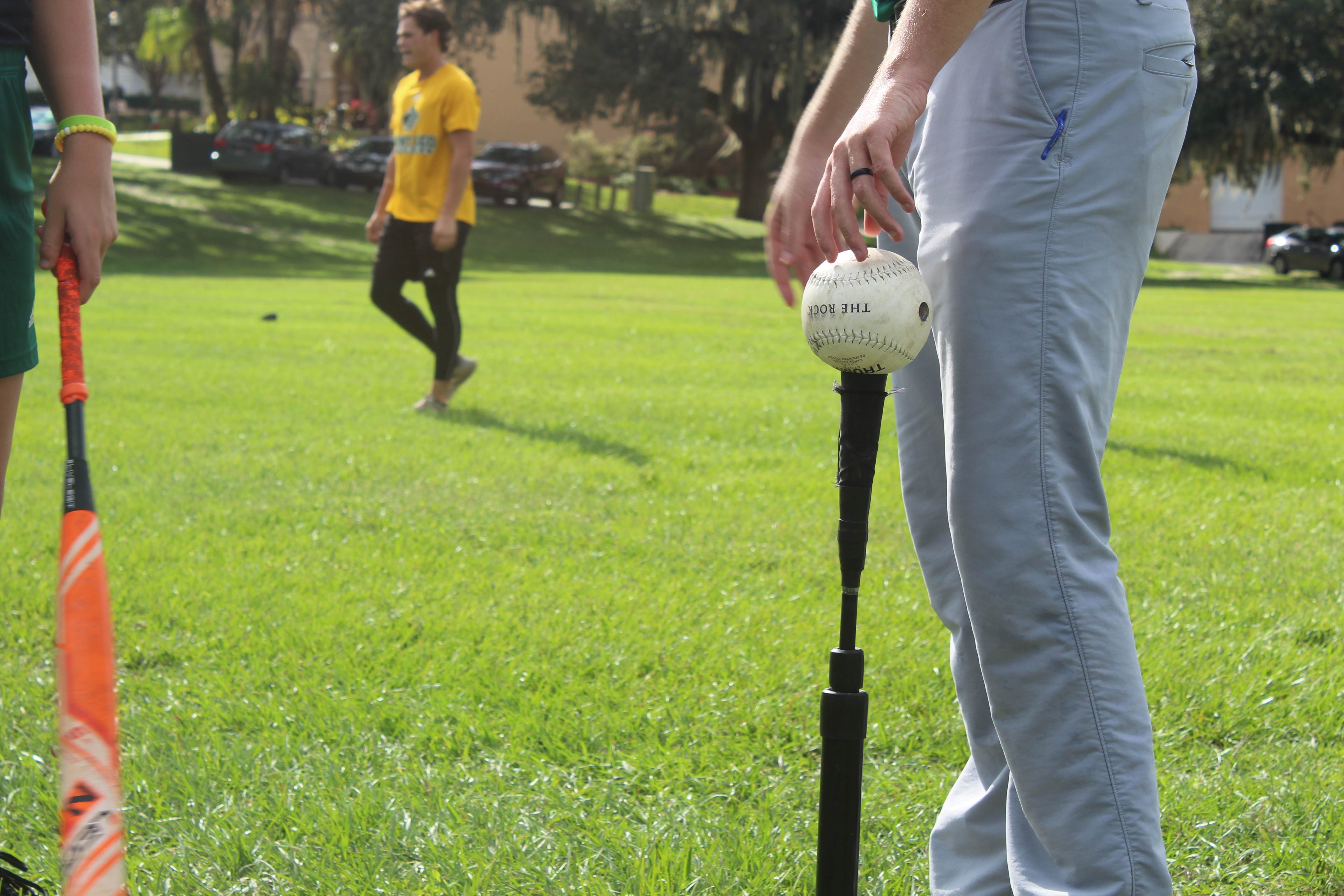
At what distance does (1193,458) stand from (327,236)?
81.2ft

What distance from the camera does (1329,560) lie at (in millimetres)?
4051

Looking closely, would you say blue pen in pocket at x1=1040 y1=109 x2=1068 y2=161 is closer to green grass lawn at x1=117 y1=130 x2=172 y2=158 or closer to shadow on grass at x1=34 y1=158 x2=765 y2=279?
shadow on grass at x1=34 y1=158 x2=765 y2=279

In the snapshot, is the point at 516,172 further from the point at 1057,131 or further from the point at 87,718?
the point at 87,718

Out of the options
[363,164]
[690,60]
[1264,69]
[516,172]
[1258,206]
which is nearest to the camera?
[1264,69]

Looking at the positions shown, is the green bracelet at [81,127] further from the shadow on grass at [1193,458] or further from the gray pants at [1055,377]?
the shadow on grass at [1193,458]

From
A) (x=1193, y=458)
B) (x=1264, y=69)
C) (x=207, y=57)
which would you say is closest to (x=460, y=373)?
(x=1193, y=458)

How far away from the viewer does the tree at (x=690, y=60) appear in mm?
29469

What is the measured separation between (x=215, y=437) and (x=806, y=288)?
5.24 metres

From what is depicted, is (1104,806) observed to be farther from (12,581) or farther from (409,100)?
(409,100)

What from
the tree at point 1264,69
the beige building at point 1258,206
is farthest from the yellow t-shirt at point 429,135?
the beige building at point 1258,206

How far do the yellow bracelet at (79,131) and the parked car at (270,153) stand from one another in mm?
34675

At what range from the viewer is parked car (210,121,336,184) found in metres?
33.8

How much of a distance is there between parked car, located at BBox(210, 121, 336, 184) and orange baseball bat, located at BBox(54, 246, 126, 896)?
3556 centimetres

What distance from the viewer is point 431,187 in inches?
262
